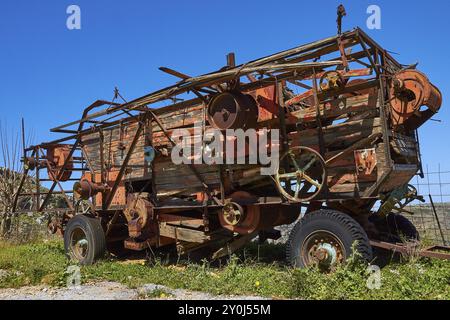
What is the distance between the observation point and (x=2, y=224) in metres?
14.5

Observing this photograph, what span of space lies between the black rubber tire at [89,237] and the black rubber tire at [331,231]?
456 centimetres

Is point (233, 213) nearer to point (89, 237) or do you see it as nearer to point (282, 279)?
point (282, 279)

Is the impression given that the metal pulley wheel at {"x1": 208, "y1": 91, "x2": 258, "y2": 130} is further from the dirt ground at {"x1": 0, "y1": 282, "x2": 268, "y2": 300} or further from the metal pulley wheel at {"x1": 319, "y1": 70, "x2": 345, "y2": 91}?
the dirt ground at {"x1": 0, "y1": 282, "x2": 268, "y2": 300}

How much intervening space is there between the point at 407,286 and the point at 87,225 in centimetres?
671

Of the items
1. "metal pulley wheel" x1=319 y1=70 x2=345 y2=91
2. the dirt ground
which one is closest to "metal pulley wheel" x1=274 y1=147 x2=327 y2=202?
"metal pulley wheel" x1=319 y1=70 x2=345 y2=91

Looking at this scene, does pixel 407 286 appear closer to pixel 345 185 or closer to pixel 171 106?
pixel 345 185

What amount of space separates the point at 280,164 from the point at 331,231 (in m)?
1.41

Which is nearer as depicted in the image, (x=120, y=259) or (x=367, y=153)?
(x=367, y=153)

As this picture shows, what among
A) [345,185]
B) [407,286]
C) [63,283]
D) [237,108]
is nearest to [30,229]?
[63,283]

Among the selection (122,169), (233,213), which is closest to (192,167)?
(233,213)

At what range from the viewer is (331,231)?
232 inches

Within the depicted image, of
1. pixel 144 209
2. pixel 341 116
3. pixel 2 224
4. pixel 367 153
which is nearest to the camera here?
pixel 367 153

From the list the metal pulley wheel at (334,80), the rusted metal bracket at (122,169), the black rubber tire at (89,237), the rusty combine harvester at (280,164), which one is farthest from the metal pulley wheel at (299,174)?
the black rubber tire at (89,237)
